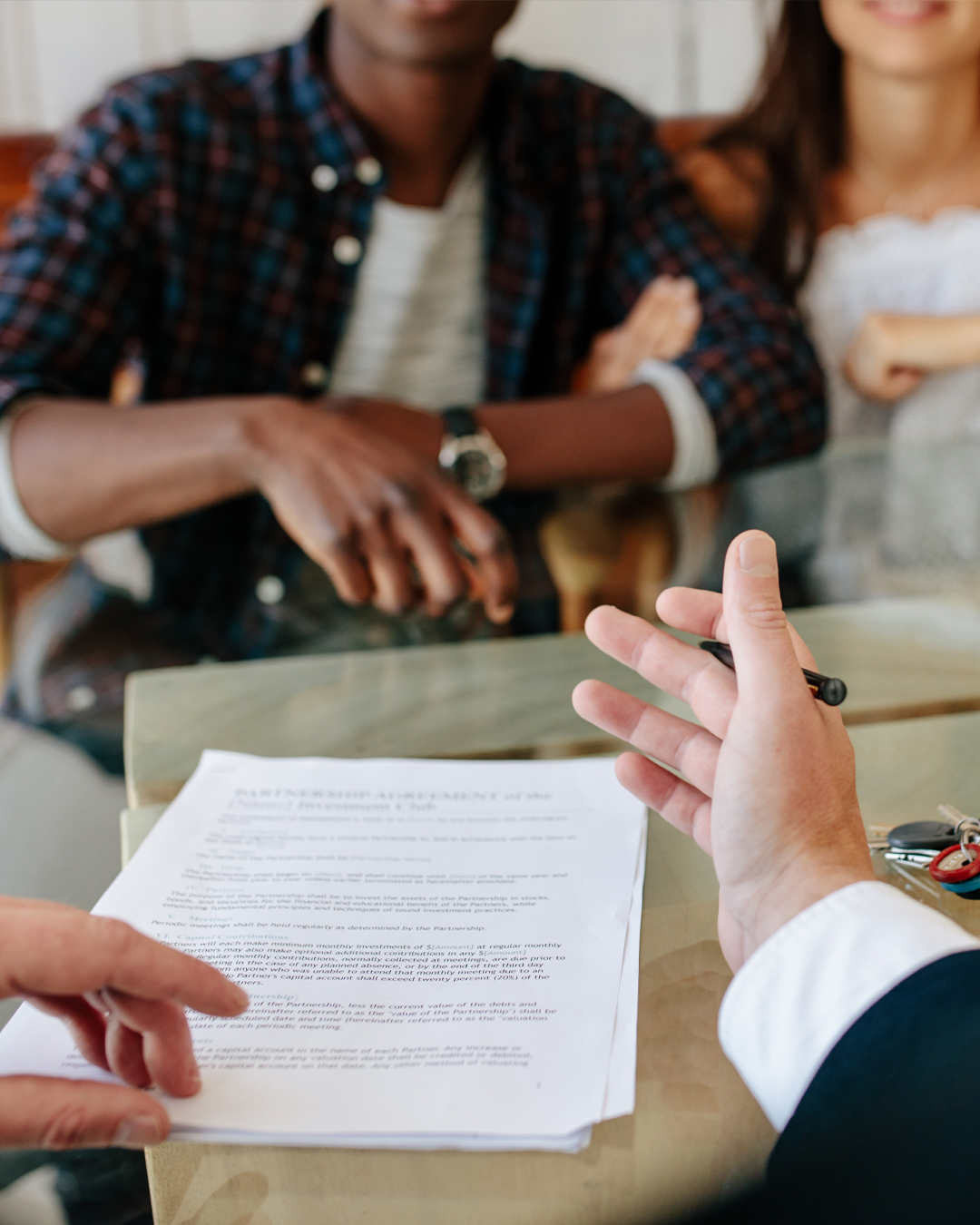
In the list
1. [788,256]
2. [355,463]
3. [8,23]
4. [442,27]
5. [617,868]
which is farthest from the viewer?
[8,23]

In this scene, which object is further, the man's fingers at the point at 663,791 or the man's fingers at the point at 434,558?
the man's fingers at the point at 434,558

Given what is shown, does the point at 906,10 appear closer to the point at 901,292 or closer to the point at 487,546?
the point at 901,292

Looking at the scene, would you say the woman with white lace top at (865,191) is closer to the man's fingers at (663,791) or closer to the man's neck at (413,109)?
the man's neck at (413,109)

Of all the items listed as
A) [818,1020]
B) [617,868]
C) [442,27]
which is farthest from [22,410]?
[818,1020]

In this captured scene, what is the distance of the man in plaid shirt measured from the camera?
2.64 ft

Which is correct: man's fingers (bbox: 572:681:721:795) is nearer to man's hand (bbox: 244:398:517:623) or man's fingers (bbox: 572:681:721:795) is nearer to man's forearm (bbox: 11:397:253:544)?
man's hand (bbox: 244:398:517:623)

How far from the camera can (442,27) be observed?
1.19 m

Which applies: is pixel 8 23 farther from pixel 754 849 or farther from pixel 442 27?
pixel 754 849

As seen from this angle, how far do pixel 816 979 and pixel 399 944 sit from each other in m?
0.16

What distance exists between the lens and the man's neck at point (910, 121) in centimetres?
146

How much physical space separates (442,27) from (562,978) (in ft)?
3.69

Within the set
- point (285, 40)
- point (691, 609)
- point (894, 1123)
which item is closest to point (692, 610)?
point (691, 609)

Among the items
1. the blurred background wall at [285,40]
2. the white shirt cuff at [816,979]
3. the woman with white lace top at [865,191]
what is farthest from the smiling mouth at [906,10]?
the white shirt cuff at [816,979]

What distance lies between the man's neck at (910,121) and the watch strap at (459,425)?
847mm
